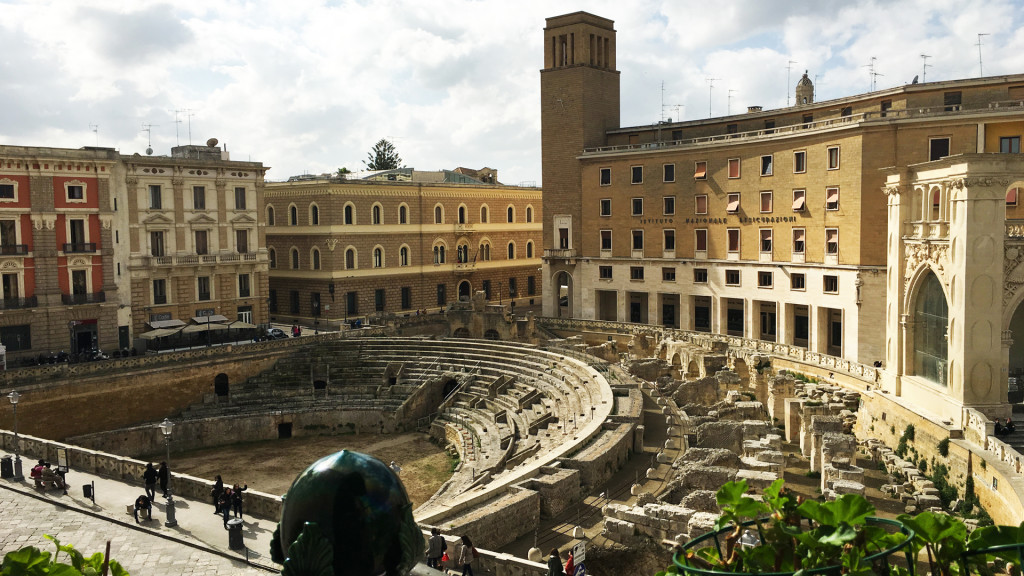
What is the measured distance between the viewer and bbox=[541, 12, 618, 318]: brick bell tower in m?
57.2

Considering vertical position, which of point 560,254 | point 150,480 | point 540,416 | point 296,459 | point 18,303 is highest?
point 560,254

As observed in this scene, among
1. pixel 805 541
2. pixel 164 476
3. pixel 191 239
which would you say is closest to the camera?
pixel 805 541

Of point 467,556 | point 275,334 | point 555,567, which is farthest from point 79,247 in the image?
point 555,567

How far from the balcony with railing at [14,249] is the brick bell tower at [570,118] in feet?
105

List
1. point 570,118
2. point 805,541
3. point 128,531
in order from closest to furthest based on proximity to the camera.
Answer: point 805,541, point 128,531, point 570,118

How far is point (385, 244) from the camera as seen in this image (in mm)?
57875

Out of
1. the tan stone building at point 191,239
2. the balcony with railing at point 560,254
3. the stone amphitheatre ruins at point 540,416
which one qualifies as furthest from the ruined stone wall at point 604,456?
the balcony with railing at point 560,254

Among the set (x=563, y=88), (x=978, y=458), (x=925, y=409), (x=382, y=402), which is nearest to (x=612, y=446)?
(x=978, y=458)

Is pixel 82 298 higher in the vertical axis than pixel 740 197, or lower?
lower

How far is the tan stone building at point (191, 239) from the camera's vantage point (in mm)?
44750

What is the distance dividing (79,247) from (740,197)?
37.0 metres

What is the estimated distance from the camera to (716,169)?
5128 centimetres

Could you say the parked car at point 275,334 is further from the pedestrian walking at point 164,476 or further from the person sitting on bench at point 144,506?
the person sitting on bench at point 144,506

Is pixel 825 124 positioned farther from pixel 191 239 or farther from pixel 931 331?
pixel 191 239
